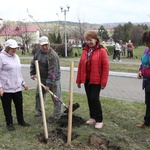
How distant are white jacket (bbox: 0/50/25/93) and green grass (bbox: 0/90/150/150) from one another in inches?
30.8

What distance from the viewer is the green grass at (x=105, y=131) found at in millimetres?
4088

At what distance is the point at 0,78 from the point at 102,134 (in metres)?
1.93

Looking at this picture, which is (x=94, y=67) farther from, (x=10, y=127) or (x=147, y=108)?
(x=10, y=127)

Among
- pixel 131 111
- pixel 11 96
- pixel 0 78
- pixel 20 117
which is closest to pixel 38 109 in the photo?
pixel 20 117

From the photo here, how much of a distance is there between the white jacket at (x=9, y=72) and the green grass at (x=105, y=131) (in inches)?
30.8

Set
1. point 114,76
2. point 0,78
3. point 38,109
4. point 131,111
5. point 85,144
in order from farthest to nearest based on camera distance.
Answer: point 114,76
point 131,111
point 38,109
point 0,78
point 85,144

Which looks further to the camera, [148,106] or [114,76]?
[114,76]

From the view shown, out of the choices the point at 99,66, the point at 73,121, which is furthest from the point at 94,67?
the point at 73,121

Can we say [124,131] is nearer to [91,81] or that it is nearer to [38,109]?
[91,81]

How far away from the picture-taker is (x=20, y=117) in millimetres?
4957

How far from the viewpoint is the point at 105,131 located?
186 inches

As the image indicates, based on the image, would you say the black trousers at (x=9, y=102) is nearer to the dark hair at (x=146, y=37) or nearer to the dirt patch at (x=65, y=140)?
the dirt patch at (x=65, y=140)

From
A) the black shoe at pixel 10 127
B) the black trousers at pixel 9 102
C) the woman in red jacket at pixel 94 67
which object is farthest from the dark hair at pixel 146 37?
the black shoe at pixel 10 127

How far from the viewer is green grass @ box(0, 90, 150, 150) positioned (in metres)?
4.09
